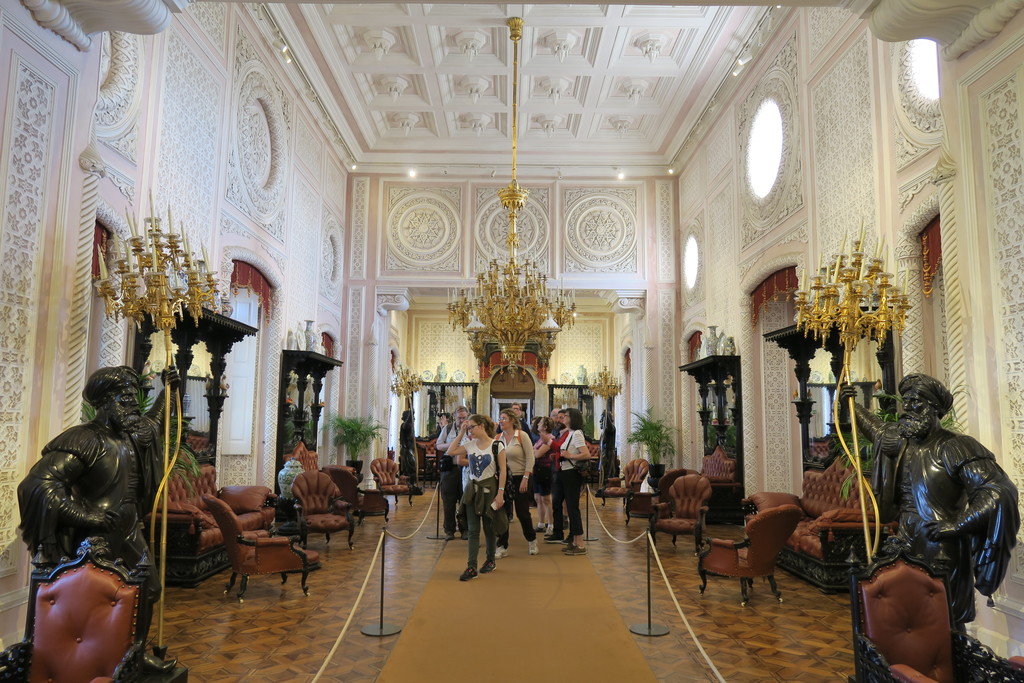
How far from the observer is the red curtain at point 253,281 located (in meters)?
9.38

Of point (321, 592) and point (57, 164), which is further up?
point (57, 164)

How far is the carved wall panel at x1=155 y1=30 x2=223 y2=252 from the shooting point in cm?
728

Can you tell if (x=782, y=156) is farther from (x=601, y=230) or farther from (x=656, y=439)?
(x=656, y=439)

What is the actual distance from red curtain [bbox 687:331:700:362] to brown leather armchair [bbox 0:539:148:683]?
12.1 metres

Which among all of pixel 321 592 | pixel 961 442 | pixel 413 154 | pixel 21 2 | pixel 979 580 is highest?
pixel 413 154

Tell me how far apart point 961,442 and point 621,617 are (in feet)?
9.28

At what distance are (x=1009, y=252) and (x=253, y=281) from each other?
29.9ft

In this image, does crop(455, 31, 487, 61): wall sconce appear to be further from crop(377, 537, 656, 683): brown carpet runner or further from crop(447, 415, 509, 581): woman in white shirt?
crop(377, 537, 656, 683): brown carpet runner

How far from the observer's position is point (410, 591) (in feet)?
19.4

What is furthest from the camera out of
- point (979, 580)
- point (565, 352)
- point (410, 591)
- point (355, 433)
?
point (565, 352)

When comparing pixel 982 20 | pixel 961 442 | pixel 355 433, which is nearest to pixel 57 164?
pixel 961 442

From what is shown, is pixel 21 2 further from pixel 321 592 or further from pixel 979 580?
pixel 979 580

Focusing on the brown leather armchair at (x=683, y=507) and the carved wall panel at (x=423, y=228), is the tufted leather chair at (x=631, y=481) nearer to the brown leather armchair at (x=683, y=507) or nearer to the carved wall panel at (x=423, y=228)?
the brown leather armchair at (x=683, y=507)

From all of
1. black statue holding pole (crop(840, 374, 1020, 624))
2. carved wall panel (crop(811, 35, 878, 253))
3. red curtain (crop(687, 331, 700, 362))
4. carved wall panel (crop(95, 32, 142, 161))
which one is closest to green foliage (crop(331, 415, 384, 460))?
red curtain (crop(687, 331, 700, 362))
